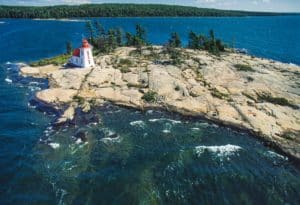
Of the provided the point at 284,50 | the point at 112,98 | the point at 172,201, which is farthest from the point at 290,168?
the point at 284,50

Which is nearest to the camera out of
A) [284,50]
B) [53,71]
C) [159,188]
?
[159,188]

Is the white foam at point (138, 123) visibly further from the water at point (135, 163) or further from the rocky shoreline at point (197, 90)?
the rocky shoreline at point (197, 90)

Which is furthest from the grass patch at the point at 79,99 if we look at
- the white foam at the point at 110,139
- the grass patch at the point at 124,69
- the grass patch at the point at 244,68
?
the grass patch at the point at 244,68

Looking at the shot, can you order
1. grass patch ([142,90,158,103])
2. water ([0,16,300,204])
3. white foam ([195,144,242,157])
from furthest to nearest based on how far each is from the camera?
1. grass patch ([142,90,158,103])
2. white foam ([195,144,242,157])
3. water ([0,16,300,204])

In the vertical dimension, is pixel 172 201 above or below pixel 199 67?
below

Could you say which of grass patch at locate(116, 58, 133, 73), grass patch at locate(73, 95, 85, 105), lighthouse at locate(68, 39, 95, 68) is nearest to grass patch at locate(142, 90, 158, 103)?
grass patch at locate(73, 95, 85, 105)

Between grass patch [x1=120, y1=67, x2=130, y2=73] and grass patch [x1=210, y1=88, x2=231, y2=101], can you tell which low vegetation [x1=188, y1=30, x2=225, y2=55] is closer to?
grass patch [x1=120, y1=67, x2=130, y2=73]

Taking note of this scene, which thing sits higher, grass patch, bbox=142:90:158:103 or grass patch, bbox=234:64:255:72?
grass patch, bbox=234:64:255:72

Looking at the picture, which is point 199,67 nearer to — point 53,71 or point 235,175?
point 53,71
